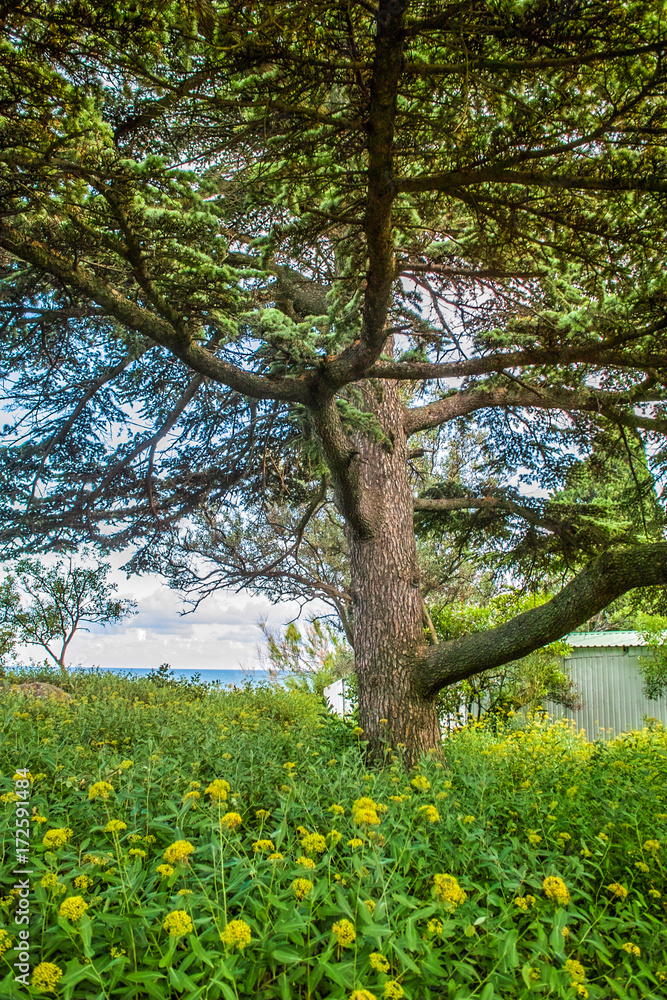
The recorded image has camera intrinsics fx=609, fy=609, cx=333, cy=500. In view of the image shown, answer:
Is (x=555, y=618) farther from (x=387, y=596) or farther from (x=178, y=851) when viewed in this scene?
(x=178, y=851)

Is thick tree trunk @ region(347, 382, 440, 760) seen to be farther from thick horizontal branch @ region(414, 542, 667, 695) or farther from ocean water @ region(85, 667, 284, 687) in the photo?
ocean water @ region(85, 667, 284, 687)

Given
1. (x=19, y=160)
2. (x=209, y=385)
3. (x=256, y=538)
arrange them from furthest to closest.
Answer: (x=256, y=538)
(x=209, y=385)
(x=19, y=160)

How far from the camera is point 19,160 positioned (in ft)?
10.4

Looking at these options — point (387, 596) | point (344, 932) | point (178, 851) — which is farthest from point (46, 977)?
point (387, 596)

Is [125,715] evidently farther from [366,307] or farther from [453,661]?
[366,307]

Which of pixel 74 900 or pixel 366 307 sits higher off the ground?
pixel 366 307

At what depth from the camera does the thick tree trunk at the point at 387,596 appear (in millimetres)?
5598

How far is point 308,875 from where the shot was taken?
6.44ft

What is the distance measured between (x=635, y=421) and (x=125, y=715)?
5.35 meters

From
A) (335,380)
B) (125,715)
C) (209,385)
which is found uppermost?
(209,385)

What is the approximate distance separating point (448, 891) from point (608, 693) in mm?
15117

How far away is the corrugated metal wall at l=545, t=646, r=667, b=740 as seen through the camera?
1456 cm

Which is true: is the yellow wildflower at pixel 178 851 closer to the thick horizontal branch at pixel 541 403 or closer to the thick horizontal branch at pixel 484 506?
the thick horizontal branch at pixel 541 403

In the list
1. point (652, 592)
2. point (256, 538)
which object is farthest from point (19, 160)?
point (256, 538)
